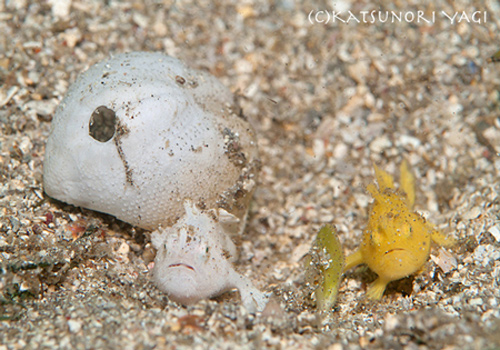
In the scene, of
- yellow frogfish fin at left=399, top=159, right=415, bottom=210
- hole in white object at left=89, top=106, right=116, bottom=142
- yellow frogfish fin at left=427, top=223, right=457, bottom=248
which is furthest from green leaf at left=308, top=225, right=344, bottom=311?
hole in white object at left=89, top=106, right=116, bottom=142

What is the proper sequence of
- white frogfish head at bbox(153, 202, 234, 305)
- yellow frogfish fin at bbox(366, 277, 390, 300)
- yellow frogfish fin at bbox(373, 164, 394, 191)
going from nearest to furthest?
white frogfish head at bbox(153, 202, 234, 305) < yellow frogfish fin at bbox(366, 277, 390, 300) < yellow frogfish fin at bbox(373, 164, 394, 191)

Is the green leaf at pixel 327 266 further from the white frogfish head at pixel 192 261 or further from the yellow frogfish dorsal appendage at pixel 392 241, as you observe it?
the white frogfish head at pixel 192 261

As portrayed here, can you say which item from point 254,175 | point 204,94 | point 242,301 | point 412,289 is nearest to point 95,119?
point 204,94

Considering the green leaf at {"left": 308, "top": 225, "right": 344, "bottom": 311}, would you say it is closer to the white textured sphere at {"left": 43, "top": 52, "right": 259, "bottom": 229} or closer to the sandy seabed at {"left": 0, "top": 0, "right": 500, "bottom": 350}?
the sandy seabed at {"left": 0, "top": 0, "right": 500, "bottom": 350}

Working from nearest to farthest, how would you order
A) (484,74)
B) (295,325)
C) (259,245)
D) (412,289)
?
(295,325) → (412,289) → (259,245) → (484,74)

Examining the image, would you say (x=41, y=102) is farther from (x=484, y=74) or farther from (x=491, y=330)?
(x=484, y=74)
